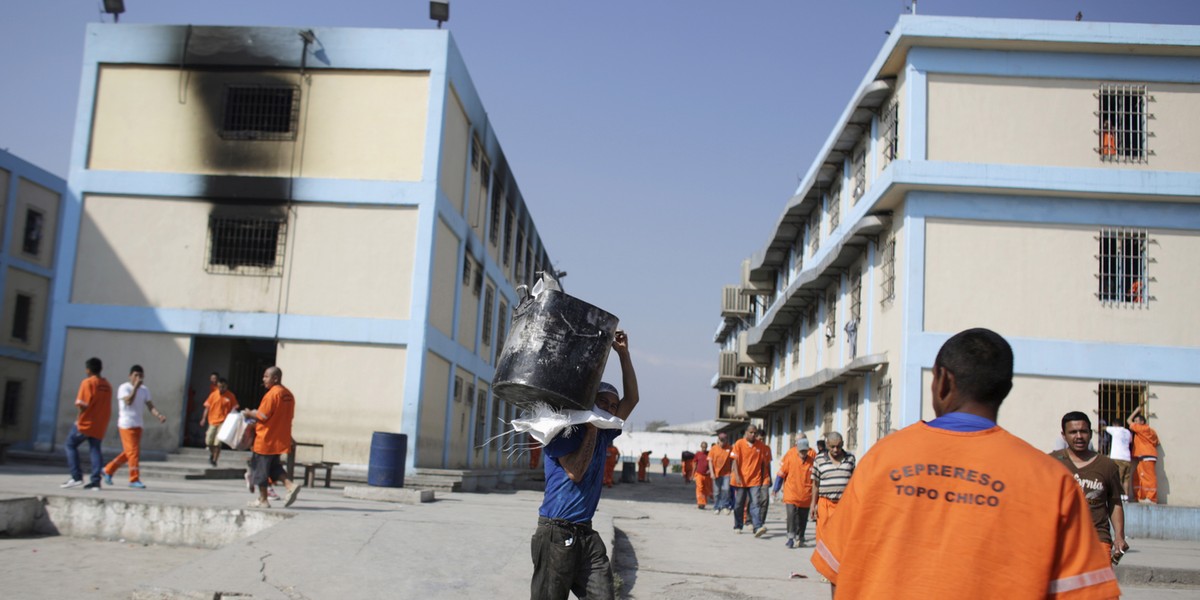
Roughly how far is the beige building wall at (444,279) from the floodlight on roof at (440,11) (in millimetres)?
4248

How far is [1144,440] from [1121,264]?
11.0ft

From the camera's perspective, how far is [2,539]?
1025 cm

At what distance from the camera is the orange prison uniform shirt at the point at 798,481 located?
545 inches

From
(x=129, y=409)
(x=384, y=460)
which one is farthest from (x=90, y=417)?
(x=384, y=460)

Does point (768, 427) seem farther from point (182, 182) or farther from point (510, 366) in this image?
point (510, 366)

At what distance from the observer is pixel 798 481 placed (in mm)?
13906

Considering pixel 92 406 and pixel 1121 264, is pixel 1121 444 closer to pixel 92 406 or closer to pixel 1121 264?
pixel 1121 264

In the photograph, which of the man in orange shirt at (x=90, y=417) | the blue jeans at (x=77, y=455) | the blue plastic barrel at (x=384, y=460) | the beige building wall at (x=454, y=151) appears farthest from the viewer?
the beige building wall at (x=454, y=151)

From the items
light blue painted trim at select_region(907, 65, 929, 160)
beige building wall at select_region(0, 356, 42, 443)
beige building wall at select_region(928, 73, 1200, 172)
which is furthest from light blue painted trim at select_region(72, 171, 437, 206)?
beige building wall at select_region(0, 356, 42, 443)

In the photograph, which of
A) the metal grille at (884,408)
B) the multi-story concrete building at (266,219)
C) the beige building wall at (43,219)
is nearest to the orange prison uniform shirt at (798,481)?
the metal grille at (884,408)

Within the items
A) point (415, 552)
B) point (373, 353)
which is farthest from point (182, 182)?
point (415, 552)

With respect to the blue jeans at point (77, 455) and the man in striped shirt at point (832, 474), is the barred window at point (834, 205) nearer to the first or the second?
the man in striped shirt at point (832, 474)

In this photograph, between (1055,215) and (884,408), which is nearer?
(1055,215)

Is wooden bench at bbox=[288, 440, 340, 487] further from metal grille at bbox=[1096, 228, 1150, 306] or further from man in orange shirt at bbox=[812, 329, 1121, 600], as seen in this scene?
metal grille at bbox=[1096, 228, 1150, 306]
